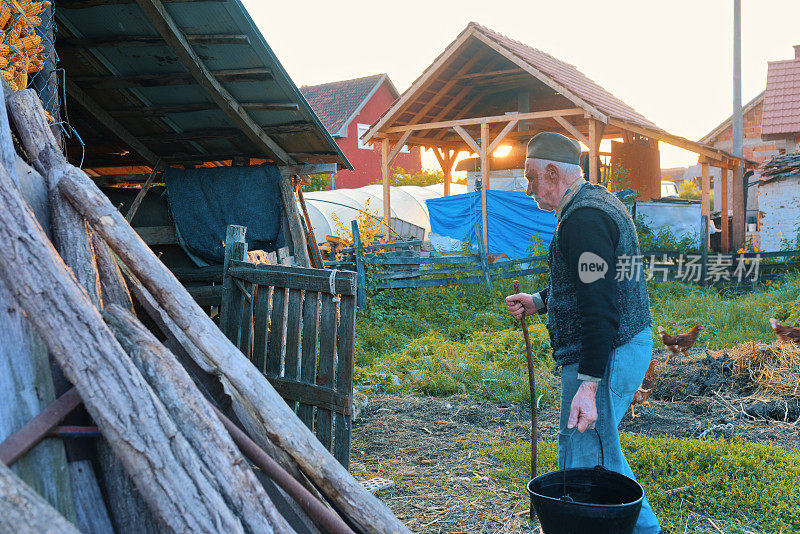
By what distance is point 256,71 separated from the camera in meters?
6.21

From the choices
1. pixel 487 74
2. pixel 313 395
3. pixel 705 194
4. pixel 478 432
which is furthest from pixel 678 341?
pixel 705 194

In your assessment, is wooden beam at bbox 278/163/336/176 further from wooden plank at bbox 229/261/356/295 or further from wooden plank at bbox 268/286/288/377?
wooden plank at bbox 268/286/288/377

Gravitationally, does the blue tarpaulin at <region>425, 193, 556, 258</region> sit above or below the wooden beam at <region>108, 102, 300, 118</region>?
below

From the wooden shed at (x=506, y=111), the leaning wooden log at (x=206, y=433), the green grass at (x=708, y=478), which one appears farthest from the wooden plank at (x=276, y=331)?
the wooden shed at (x=506, y=111)

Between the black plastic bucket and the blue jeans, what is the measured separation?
132 millimetres

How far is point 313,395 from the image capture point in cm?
437

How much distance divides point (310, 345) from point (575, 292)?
6.22 feet

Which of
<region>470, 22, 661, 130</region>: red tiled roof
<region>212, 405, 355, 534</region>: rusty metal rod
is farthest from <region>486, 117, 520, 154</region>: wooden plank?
<region>212, 405, 355, 534</region>: rusty metal rod

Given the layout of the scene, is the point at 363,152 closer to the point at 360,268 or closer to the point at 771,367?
the point at 360,268

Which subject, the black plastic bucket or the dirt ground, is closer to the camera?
the black plastic bucket

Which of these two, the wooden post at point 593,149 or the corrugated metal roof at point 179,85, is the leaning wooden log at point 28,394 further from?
the wooden post at point 593,149

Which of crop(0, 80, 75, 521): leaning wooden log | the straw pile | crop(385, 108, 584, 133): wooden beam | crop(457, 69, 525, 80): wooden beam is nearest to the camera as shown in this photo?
crop(0, 80, 75, 521): leaning wooden log

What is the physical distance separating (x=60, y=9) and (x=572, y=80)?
1141cm

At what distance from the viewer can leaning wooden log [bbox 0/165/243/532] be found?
1866mm
